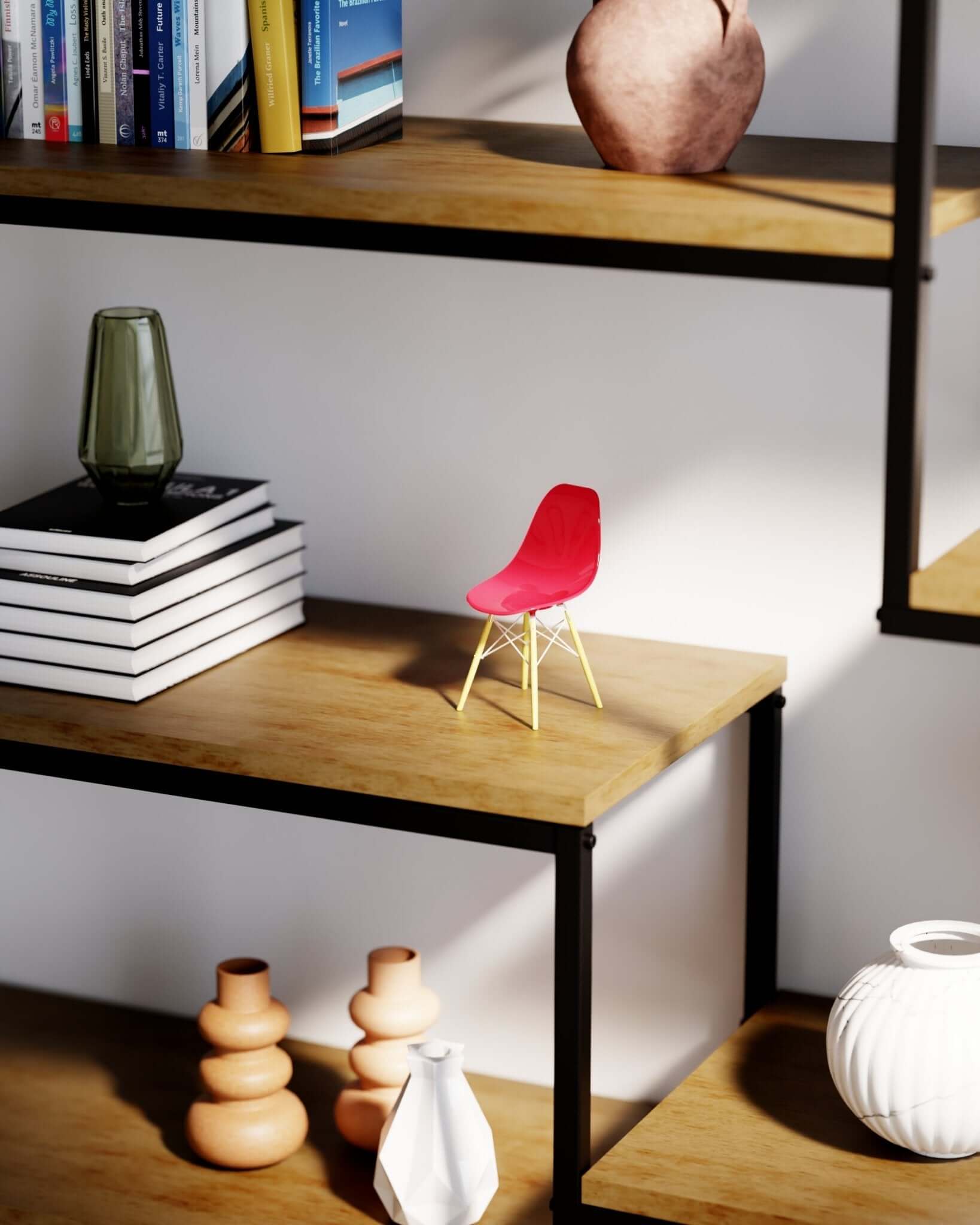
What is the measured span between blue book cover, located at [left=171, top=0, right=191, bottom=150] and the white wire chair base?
528 mm

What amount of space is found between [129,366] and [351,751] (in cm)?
48

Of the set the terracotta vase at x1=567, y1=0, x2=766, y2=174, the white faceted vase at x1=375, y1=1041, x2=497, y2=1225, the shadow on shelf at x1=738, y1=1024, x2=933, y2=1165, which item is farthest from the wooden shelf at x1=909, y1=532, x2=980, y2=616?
the white faceted vase at x1=375, y1=1041, x2=497, y2=1225

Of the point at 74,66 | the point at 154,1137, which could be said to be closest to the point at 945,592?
the point at 74,66

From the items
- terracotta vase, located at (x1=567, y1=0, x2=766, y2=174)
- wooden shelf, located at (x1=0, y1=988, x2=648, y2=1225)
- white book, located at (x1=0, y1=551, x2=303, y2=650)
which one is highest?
terracotta vase, located at (x1=567, y1=0, x2=766, y2=174)

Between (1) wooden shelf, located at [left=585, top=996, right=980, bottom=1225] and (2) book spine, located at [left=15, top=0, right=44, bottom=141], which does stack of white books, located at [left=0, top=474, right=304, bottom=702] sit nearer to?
(2) book spine, located at [left=15, top=0, right=44, bottom=141]

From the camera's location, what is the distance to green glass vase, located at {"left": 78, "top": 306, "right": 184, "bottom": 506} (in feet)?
6.13

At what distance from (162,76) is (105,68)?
60 mm

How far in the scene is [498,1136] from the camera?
6.64 feet

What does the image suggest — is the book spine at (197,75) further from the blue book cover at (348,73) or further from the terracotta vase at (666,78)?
the terracotta vase at (666,78)

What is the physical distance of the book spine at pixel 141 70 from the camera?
5.67 ft

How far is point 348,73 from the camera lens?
171cm

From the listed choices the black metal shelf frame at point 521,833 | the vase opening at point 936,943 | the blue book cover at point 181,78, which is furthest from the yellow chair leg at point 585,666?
the blue book cover at point 181,78

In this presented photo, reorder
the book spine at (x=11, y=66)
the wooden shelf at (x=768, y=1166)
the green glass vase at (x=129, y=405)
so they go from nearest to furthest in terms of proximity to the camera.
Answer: the wooden shelf at (x=768, y=1166) < the book spine at (x=11, y=66) < the green glass vase at (x=129, y=405)

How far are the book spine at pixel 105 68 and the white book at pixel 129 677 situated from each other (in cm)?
49
